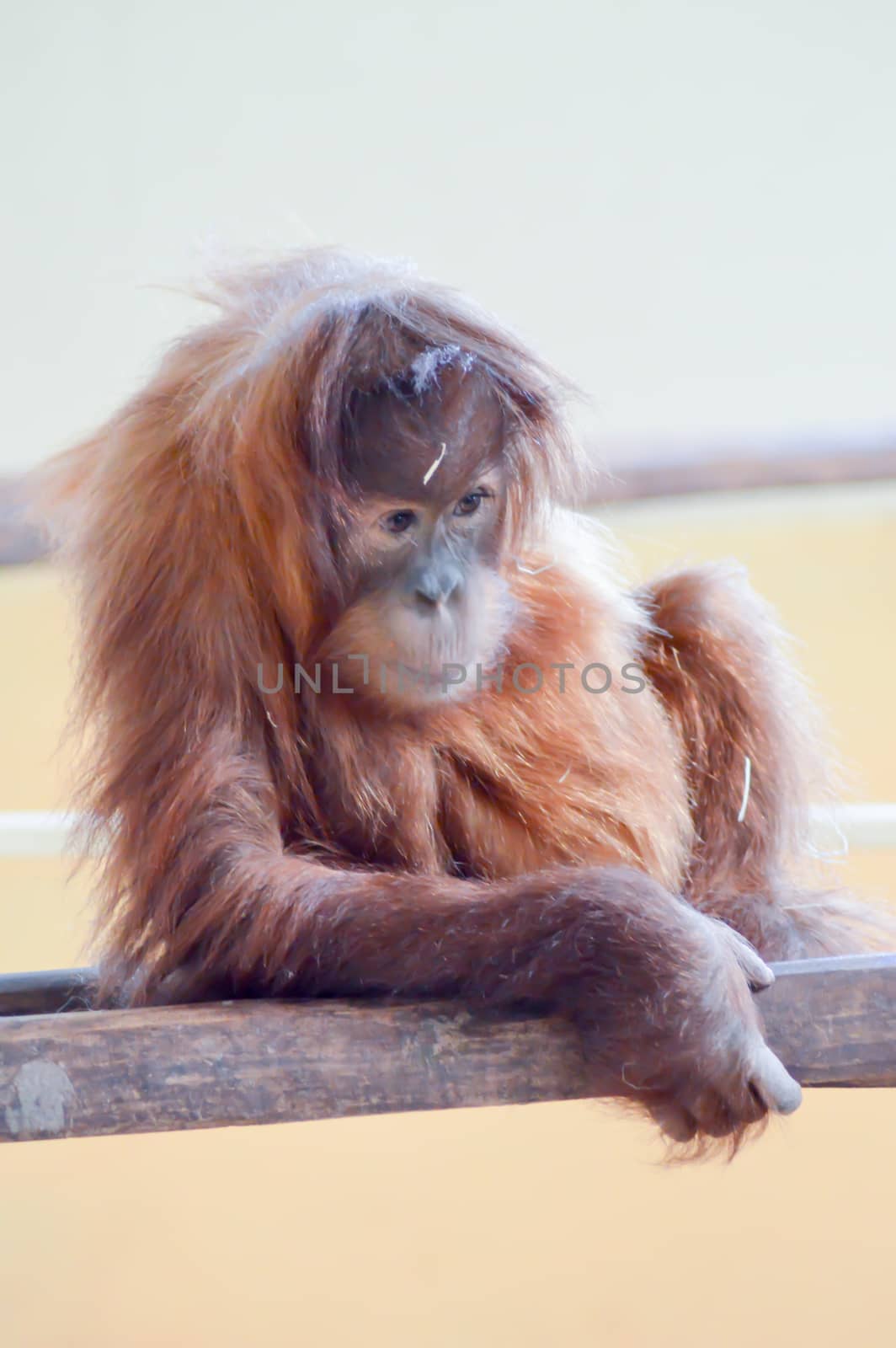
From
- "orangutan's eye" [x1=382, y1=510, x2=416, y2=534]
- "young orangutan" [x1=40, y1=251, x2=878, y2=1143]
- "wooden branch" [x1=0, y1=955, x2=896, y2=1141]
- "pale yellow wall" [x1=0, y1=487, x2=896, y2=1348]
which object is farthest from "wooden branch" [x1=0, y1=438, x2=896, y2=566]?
"wooden branch" [x1=0, y1=955, x2=896, y2=1141]

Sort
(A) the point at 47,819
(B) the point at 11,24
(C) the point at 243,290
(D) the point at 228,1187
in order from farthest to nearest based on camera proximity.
A: (B) the point at 11,24 → (D) the point at 228,1187 → (A) the point at 47,819 → (C) the point at 243,290

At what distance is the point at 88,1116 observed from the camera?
1293 millimetres

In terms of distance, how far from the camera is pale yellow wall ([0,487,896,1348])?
10.2 feet

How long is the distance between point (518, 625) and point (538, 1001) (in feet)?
1.79

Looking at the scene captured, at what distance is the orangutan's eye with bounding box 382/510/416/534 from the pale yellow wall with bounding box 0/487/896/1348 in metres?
1.56

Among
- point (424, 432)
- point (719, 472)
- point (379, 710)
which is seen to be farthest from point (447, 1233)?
point (424, 432)

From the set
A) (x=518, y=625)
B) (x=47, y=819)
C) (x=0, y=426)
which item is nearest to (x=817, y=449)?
(x=518, y=625)

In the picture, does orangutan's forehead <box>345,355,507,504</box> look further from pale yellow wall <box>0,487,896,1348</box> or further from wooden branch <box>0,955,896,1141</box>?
pale yellow wall <box>0,487,896,1348</box>

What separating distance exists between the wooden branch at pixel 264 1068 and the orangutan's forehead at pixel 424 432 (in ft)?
1.82

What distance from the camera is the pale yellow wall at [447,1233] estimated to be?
10.2 ft

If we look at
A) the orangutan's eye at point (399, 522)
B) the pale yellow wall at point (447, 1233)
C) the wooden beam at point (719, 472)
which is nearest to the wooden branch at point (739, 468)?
the wooden beam at point (719, 472)

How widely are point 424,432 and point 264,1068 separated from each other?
65cm

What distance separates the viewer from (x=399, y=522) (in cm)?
156

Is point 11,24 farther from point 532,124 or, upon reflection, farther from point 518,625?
point 518,625
